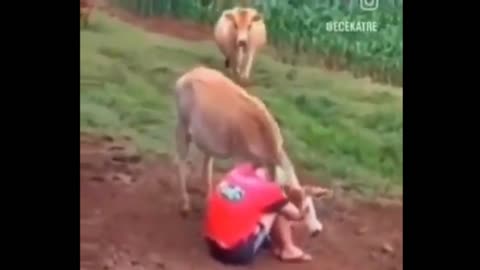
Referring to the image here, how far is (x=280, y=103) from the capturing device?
2744 mm

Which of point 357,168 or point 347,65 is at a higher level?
point 347,65

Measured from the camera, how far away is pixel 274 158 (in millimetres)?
2744

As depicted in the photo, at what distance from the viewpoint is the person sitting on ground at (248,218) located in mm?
2729

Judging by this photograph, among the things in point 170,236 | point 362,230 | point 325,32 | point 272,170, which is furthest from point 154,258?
point 325,32

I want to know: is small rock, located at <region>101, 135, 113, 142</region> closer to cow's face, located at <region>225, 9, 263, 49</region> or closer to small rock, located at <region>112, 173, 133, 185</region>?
small rock, located at <region>112, 173, 133, 185</region>

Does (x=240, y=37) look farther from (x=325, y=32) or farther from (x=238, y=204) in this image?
(x=238, y=204)

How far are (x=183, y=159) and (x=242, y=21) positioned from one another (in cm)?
25

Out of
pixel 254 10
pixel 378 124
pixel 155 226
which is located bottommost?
pixel 155 226

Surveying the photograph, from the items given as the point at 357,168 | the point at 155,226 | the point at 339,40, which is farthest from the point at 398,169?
the point at 155,226

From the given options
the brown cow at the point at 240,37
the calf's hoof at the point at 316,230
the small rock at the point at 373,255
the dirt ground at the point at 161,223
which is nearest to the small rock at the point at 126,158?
the dirt ground at the point at 161,223

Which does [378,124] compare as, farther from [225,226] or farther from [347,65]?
[225,226]

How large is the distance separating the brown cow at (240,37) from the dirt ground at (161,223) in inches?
1.3

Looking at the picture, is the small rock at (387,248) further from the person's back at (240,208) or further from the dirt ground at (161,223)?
the person's back at (240,208)

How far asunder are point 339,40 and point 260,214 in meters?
0.32
